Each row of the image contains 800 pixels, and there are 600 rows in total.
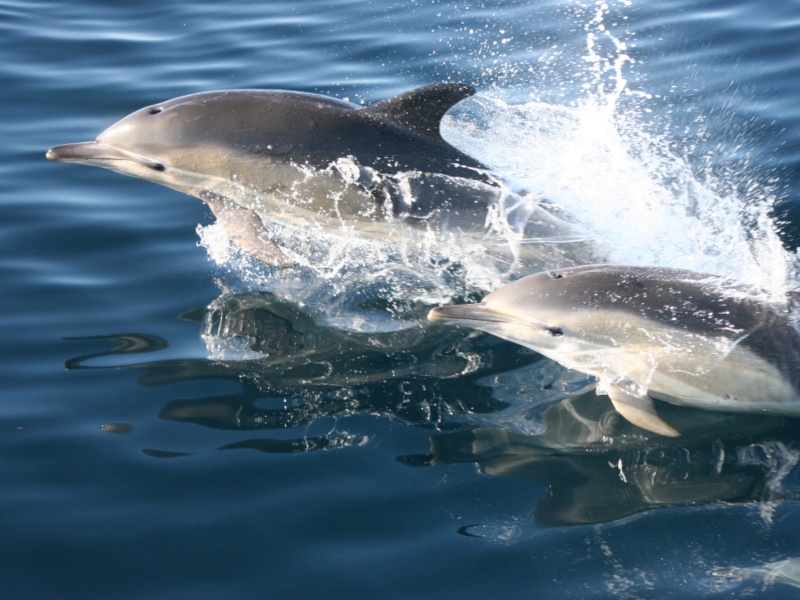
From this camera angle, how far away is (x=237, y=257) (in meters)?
6.49

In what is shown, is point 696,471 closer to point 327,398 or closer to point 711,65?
point 327,398

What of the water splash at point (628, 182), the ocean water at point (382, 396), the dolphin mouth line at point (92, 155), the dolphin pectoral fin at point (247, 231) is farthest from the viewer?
the dolphin mouth line at point (92, 155)

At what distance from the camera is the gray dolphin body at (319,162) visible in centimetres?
605

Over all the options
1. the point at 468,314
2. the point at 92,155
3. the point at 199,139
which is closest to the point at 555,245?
the point at 468,314

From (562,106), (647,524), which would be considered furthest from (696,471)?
Answer: (562,106)

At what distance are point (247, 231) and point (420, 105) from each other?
4.42 ft

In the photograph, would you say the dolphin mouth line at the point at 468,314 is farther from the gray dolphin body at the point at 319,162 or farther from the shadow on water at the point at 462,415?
the gray dolphin body at the point at 319,162

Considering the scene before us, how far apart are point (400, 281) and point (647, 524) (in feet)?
8.35

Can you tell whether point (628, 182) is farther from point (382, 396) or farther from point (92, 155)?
point (92, 155)

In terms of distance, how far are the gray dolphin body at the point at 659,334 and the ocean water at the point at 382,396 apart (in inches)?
5.7

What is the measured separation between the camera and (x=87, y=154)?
6.36 meters

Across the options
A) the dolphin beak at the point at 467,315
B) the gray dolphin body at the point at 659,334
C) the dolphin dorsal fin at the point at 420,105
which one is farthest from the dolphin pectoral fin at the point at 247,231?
the gray dolphin body at the point at 659,334

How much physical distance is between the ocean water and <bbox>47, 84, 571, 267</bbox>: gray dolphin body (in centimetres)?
34

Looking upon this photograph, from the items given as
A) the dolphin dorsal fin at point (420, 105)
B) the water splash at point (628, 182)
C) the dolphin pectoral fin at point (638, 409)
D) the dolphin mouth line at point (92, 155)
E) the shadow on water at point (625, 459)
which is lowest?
the shadow on water at point (625, 459)
